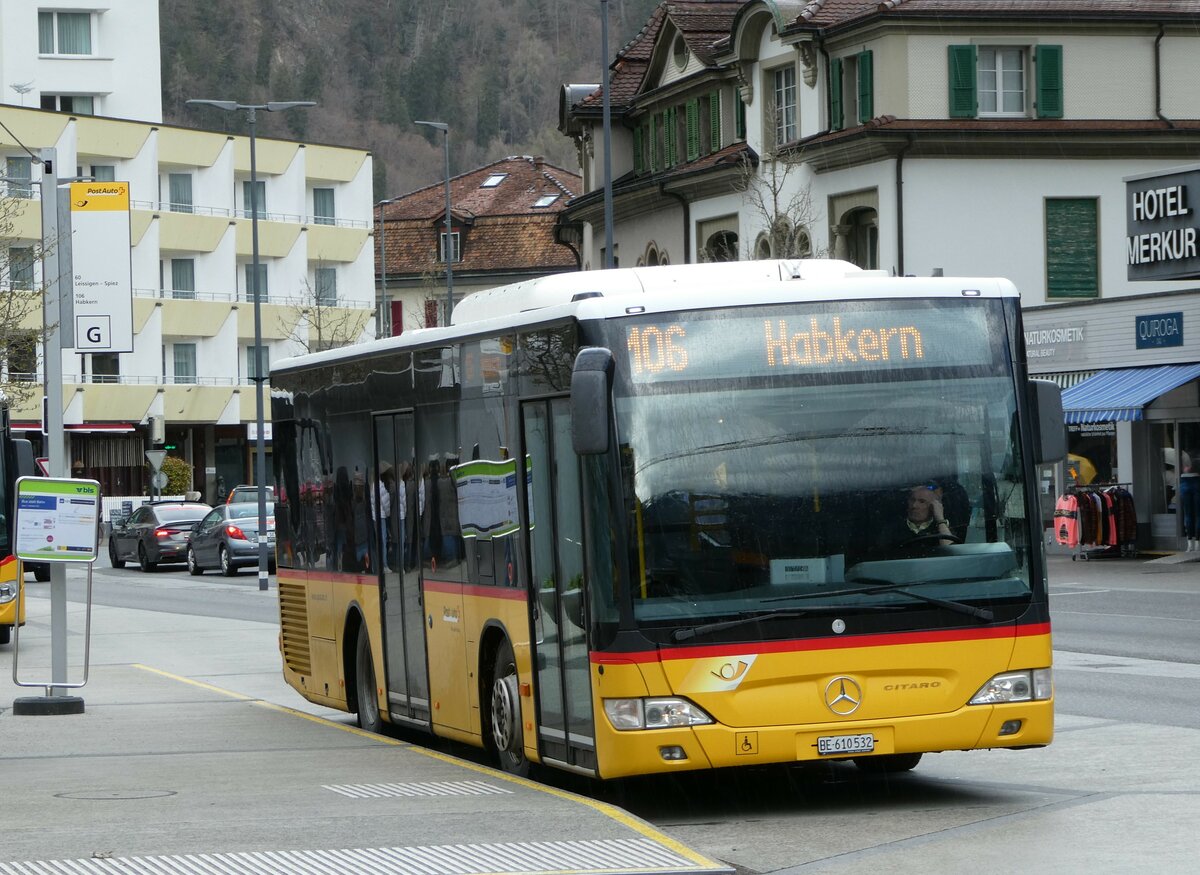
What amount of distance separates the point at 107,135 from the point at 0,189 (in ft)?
40.2

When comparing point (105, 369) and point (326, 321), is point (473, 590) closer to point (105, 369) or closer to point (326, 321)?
point (105, 369)

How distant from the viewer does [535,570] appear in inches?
432

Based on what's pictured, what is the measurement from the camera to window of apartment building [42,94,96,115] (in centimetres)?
8500

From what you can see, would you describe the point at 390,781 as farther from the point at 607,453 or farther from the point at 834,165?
the point at 834,165

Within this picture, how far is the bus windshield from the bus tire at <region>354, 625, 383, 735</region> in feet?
15.7

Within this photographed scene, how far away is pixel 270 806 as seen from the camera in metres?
10.2

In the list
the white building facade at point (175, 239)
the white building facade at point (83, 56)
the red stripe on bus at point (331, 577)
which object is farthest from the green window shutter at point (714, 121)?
the white building facade at point (83, 56)

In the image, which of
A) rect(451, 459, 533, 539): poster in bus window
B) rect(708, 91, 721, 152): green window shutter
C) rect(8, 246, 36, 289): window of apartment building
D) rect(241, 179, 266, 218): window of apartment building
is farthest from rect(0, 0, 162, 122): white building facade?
rect(451, 459, 533, 539): poster in bus window

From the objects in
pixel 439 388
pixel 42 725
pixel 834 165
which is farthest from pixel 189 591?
pixel 439 388

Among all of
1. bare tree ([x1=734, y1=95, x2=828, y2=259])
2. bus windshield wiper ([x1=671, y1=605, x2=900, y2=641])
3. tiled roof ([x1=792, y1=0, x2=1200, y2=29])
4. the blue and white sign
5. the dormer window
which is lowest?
bus windshield wiper ([x1=671, y1=605, x2=900, y2=641])

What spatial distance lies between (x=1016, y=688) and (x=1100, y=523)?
2772 centimetres

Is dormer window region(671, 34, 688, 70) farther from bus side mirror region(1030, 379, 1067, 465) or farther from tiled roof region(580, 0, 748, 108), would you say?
bus side mirror region(1030, 379, 1067, 465)

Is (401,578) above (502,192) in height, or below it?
below

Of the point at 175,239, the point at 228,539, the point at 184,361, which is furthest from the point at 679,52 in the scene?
the point at 184,361
